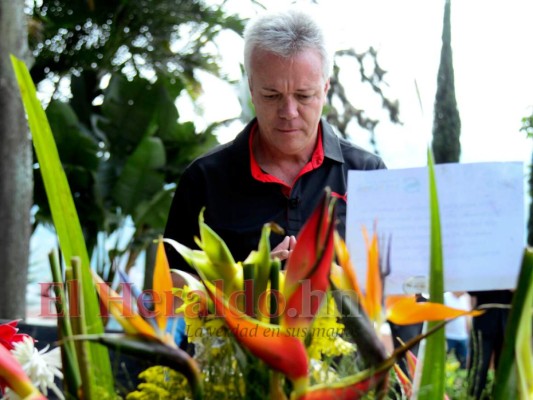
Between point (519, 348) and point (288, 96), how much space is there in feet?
4.30

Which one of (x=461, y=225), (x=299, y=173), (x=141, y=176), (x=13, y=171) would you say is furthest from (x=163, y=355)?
(x=141, y=176)

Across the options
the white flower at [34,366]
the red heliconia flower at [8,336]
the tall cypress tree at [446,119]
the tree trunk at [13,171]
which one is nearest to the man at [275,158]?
the red heliconia flower at [8,336]

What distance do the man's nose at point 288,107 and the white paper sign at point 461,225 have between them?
1034 mm

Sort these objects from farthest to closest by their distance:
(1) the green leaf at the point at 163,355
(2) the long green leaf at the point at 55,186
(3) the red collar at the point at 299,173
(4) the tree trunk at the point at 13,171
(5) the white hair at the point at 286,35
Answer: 1. (4) the tree trunk at the point at 13,171
2. (3) the red collar at the point at 299,173
3. (5) the white hair at the point at 286,35
4. (2) the long green leaf at the point at 55,186
5. (1) the green leaf at the point at 163,355

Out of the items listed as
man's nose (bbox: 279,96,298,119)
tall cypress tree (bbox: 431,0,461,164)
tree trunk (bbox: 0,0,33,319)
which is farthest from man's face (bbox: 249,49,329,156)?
tall cypress tree (bbox: 431,0,461,164)

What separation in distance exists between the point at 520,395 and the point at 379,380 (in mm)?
134

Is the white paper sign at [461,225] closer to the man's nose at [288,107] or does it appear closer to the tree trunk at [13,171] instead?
the man's nose at [288,107]

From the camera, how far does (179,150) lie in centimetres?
802

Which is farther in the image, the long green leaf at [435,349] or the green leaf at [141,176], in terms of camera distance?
the green leaf at [141,176]

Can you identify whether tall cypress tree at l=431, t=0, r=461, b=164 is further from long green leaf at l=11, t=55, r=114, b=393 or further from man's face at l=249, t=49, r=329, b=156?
long green leaf at l=11, t=55, r=114, b=393

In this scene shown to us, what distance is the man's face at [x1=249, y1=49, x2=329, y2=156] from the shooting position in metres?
1.90

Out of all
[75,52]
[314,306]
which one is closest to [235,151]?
[314,306]

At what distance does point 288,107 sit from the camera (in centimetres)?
192

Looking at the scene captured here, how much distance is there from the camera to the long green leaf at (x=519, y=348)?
0.67m
